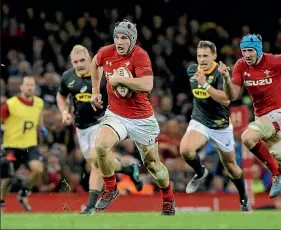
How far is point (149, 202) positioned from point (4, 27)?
582 centimetres

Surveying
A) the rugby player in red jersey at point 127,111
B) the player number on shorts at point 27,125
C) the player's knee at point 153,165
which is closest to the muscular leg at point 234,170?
the rugby player in red jersey at point 127,111

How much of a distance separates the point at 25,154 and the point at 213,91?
15.1ft

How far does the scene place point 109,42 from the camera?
23.8 meters

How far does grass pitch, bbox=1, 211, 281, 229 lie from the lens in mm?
→ 10680

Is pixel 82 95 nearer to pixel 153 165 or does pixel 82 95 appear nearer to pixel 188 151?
pixel 188 151

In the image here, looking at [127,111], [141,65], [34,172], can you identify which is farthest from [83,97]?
[34,172]

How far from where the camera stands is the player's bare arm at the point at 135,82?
41.5 feet

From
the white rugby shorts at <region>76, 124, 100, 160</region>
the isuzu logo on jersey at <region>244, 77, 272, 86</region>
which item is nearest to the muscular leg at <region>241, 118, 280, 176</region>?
the isuzu logo on jersey at <region>244, 77, 272, 86</region>

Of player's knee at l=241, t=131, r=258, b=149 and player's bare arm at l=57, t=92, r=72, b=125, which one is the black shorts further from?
player's knee at l=241, t=131, r=258, b=149

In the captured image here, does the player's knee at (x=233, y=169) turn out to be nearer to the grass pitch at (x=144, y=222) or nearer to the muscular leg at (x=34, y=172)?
the grass pitch at (x=144, y=222)

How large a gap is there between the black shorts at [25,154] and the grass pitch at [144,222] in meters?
5.33

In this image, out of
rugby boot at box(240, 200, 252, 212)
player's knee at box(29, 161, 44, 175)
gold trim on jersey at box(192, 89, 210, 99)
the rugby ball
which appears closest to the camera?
the rugby ball

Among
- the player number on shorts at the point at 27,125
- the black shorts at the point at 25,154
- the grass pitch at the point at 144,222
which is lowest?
the grass pitch at the point at 144,222

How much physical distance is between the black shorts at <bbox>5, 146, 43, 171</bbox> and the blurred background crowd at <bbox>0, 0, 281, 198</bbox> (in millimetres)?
1104
